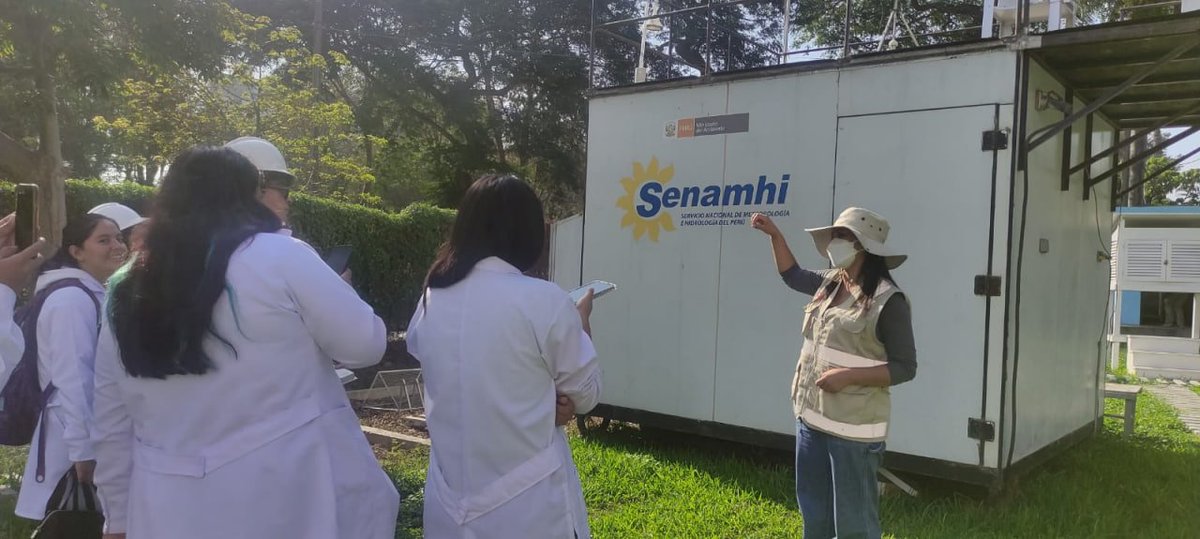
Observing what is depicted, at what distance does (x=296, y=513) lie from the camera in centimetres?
197

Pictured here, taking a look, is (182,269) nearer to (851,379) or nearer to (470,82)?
(851,379)

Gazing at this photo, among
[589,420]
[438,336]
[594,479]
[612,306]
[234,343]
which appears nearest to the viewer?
[234,343]

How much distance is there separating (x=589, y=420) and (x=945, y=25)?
14.5 metres

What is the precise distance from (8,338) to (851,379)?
2.93m

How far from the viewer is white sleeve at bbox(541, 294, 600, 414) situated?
82.2 inches

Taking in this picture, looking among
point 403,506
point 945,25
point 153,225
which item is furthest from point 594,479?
point 945,25

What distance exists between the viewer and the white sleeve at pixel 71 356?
2.40m

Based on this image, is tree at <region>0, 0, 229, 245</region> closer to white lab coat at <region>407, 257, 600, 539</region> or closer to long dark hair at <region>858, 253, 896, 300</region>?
white lab coat at <region>407, 257, 600, 539</region>

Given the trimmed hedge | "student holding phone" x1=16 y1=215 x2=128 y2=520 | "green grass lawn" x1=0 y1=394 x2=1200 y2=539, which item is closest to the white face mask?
"green grass lawn" x1=0 y1=394 x2=1200 y2=539

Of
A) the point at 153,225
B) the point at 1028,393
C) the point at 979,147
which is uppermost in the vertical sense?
the point at 979,147

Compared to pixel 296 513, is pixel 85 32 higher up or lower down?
higher up

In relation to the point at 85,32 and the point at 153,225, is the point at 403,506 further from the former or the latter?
the point at 85,32

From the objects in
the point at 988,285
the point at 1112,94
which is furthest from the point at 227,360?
the point at 1112,94

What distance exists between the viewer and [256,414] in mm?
1927
